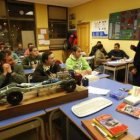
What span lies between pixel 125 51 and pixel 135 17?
1.12m

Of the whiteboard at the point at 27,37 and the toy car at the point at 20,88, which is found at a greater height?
the whiteboard at the point at 27,37

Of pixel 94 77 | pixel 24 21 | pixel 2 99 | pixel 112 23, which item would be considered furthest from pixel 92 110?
pixel 24 21

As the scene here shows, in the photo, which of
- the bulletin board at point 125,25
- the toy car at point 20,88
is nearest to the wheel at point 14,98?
the toy car at point 20,88

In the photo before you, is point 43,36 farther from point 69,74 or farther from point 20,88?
point 20,88

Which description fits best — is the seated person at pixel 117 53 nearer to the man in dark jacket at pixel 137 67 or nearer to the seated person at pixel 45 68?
the man in dark jacket at pixel 137 67

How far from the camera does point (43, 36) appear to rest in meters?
6.84

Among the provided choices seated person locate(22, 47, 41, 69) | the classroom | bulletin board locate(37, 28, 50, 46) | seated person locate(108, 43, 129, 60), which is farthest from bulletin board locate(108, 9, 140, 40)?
seated person locate(22, 47, 41, 69)

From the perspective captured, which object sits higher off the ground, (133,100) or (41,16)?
(41,16)

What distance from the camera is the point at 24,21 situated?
644cm

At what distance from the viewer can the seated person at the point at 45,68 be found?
7.66 feet

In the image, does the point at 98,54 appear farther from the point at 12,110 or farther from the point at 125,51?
the point at 12,110

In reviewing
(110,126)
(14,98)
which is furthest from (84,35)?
(110,126)

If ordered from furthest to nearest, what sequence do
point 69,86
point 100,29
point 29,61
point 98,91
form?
point 100,29
point 29,61
point 98,91
point 69,86

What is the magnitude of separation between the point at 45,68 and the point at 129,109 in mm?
1495
